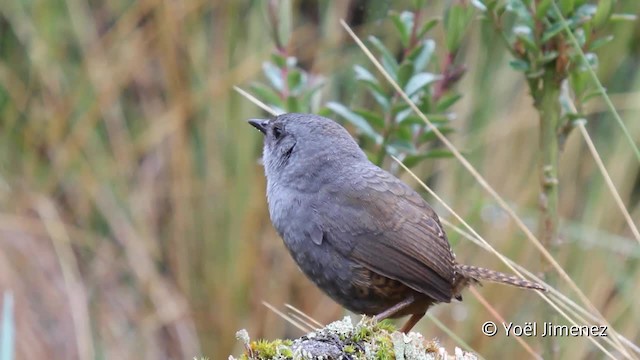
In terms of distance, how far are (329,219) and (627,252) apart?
6.38 feet

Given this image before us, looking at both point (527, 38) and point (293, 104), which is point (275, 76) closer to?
point (293, 104)

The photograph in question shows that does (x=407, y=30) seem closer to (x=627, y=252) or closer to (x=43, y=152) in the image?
(x=627, y=252)

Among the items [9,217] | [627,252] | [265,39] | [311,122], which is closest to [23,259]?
[9,217]

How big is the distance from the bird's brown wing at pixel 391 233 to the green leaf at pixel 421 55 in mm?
525

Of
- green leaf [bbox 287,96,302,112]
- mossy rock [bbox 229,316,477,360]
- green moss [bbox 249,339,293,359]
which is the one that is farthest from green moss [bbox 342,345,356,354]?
green leaf [bbox 287,96,302,112]

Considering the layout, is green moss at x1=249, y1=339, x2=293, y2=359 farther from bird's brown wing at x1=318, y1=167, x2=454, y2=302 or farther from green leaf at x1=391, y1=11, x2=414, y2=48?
green leaf at x1=391, y1=11, x2=414, y2=48

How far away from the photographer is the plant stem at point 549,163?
3166mm

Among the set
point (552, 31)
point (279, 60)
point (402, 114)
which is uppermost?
point (279, 60)

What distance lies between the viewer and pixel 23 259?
4762mm

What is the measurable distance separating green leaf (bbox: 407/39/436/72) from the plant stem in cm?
43

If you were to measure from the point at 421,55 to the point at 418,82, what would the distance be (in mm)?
152

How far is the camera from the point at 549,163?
3.21 m

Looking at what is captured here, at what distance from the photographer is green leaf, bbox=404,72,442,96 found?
3250 millimetres

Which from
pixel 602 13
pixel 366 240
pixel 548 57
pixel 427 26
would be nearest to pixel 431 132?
pixel 427 26
